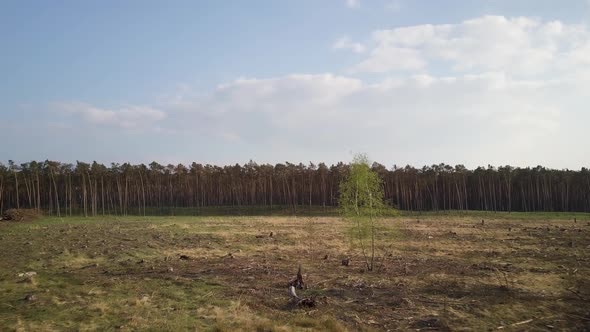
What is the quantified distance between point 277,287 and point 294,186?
93736 mm

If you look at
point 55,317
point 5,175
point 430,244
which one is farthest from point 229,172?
point 55,317

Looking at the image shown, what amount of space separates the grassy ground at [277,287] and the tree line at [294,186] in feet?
247

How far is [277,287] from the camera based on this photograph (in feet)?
60.3

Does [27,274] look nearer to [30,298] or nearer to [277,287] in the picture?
[30,298]

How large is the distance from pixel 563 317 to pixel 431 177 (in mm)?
104998

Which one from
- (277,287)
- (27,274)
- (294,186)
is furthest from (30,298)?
(294,186)

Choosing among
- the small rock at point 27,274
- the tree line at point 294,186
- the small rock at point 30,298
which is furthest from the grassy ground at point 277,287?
the tree line at point 294,186

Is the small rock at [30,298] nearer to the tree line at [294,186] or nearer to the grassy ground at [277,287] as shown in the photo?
the grassy ground at [277,287]

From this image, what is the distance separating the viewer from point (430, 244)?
34000 mm

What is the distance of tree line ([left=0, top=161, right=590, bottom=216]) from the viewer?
344 feet

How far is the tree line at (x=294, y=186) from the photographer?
10500 centimetres

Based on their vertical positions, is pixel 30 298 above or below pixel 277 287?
above

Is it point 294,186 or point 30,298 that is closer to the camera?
point 30,298

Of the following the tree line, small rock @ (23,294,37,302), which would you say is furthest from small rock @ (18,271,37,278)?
the tree line
